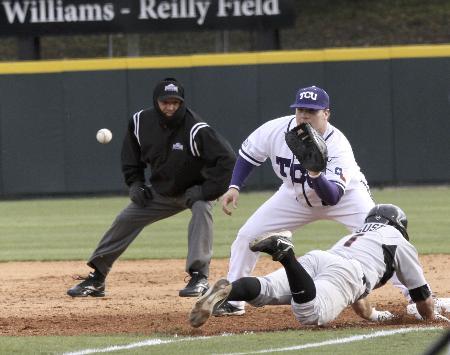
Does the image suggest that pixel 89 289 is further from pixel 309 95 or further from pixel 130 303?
pixel 309 95

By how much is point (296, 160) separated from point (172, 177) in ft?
4.73

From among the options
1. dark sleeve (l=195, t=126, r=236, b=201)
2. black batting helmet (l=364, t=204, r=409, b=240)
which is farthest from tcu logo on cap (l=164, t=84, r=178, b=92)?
black batting helmet (l=364, t=204, r=409, b=240)

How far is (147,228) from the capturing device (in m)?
14.7

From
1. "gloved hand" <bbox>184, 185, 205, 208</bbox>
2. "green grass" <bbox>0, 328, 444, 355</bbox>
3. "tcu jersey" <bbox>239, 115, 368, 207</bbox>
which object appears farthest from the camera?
"gloved hand" <bbox>184, 185, 205, 208</bbox>

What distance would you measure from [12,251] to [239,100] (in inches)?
285

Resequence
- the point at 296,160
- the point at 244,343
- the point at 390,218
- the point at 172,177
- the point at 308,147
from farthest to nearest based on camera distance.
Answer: the point at 172,177 < the point at 296,160 < the point at 390,218 < the point at 308,147 < the point at 244,343

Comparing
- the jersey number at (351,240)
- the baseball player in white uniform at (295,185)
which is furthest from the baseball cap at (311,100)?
the jersey number at (351,240)

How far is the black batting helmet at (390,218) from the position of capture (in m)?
7.08

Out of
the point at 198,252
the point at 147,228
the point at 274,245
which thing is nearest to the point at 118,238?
the point at 198,252

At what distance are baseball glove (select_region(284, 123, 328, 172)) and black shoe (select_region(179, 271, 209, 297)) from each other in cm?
190

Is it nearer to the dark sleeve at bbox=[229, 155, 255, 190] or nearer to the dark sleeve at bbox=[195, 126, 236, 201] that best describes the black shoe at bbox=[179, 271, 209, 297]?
the dark sleeve at bbox=[195, 126, 236, 201]

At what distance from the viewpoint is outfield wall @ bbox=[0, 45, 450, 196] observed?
729 inches

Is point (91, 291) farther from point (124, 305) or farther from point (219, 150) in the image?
point (219, 150)

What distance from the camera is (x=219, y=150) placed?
8547 millimetres
